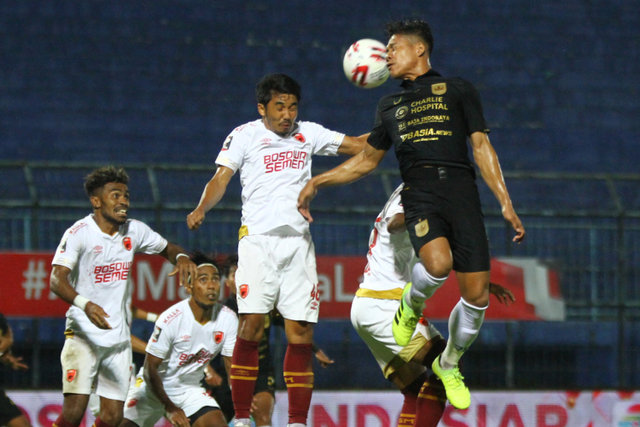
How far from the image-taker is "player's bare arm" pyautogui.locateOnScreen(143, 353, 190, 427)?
20.0ft

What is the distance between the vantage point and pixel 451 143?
460 centimetres

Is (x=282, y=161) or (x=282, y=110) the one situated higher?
(x=282, y=110)

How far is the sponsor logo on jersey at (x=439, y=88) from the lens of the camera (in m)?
4.63

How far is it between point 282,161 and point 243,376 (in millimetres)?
1287

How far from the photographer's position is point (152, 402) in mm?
6453

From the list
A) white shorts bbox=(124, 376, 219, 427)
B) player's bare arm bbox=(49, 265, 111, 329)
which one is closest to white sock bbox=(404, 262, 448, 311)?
player's bare arm bbox=(49, 265, 111, 329)

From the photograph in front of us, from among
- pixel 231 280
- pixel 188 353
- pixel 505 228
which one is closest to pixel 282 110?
pixel 231 280

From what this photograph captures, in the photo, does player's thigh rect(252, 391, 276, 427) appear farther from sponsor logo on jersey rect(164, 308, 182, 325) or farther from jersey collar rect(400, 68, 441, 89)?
jersey collar rect(400, 68, 441, 89)

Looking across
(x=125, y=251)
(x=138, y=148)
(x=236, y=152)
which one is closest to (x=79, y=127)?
(x=138, y=148)

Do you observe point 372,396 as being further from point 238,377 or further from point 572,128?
point 572,128

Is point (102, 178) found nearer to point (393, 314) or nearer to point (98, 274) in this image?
point (98, 274)

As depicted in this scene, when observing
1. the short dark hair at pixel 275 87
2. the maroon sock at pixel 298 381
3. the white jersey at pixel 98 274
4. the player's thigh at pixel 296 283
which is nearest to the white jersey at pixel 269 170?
the player's thigh at pixel 296 283

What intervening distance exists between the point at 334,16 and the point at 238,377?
6.93m

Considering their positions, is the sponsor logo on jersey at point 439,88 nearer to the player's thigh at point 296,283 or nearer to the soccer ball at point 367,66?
the soccer ball at point 367,66
